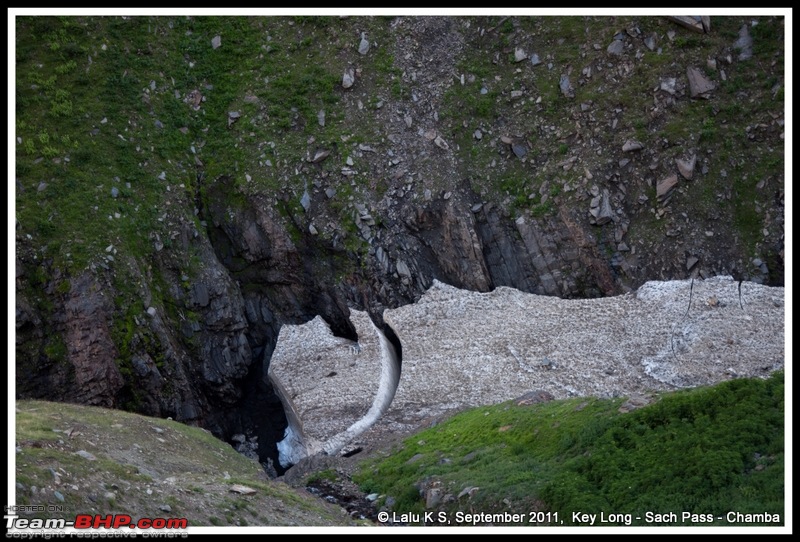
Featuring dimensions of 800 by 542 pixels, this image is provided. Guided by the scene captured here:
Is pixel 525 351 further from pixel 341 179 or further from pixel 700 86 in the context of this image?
pixel 700 86

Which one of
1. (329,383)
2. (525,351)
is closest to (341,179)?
(329,383)

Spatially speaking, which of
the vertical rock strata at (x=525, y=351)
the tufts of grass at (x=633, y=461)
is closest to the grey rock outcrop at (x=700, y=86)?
the vertical rock strata at (x=525, y=351)

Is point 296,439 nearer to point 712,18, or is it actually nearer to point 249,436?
point 249,436

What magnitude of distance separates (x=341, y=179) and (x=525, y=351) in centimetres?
1671

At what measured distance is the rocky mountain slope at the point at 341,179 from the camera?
131 ft

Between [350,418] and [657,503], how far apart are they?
1759 cm

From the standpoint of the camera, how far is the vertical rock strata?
32.6m

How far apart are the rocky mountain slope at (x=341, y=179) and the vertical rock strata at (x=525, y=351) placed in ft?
Result: 13.0

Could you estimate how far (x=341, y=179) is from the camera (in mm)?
45594

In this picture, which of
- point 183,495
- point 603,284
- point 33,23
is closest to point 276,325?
point 603,284

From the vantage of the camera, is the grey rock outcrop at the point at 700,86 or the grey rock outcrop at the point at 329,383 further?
the grey rock outcrop at the point at 700,86

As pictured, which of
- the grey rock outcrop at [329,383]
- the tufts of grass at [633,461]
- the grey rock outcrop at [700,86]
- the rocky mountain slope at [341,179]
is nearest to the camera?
the tufts of grass at [633,461]

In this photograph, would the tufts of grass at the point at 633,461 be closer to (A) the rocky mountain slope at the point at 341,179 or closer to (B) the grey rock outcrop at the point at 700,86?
(A) the rocky mountain slope at the point at 341,179

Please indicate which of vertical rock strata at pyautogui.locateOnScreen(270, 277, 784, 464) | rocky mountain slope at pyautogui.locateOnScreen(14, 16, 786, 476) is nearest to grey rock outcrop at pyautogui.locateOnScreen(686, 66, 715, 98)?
rocky mountain slope at pyautogui.locateOnScreen(14, 16, 786, 476)
